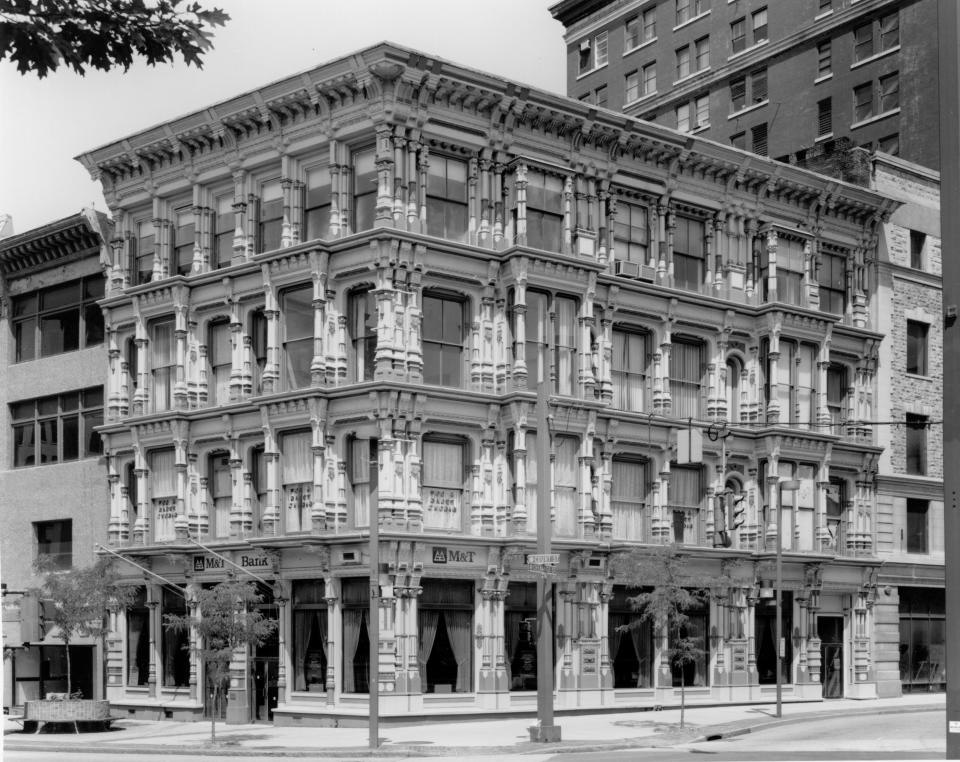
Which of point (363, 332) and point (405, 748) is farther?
point (363, 332)

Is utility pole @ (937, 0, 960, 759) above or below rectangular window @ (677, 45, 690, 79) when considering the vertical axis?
below

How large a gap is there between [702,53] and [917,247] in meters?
20.6

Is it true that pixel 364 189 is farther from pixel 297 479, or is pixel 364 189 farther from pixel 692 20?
pixel 692 20

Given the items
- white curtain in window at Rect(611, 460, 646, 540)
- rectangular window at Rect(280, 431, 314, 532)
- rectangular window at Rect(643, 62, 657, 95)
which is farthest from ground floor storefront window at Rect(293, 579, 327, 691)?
rectangular window at Rect(643, 62, 657, 95)

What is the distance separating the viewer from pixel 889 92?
209ft

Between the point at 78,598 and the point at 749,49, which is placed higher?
the point at 749,49

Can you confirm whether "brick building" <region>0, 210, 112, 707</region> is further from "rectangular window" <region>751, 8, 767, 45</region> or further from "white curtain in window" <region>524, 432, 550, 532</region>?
"rectangular window" <region>751, 8, 767, 45</region>

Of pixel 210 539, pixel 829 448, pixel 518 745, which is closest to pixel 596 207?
pixel 829 448

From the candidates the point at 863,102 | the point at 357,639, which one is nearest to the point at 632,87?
the point at 863,102

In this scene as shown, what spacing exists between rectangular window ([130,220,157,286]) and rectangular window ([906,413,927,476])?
27.6m

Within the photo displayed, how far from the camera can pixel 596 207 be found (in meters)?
44.7

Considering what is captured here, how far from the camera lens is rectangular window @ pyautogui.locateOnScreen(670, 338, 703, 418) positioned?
46.8 metres

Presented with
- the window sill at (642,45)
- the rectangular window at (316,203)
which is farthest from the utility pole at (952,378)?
the window sill at (642,45)

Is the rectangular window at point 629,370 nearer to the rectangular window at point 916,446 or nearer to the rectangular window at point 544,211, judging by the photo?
the rectangular window at point 544,211
